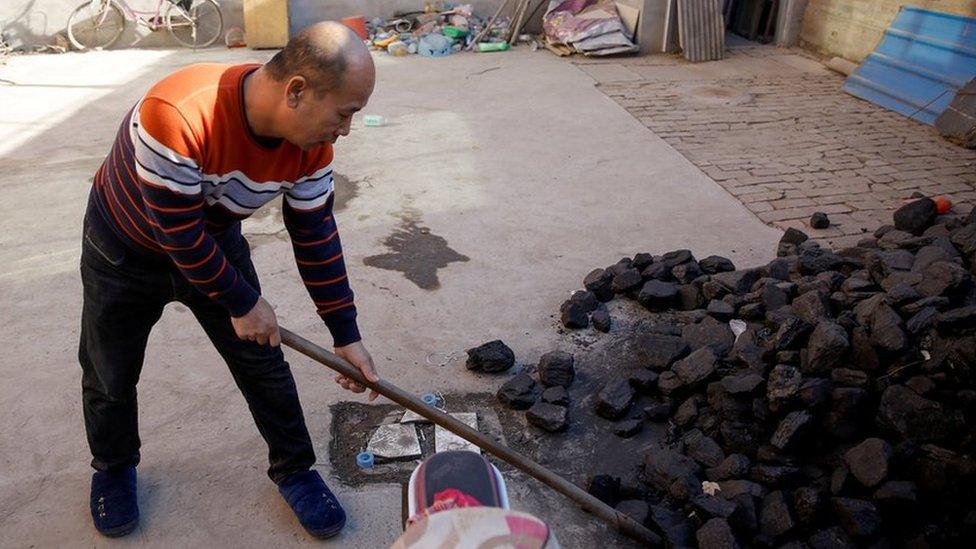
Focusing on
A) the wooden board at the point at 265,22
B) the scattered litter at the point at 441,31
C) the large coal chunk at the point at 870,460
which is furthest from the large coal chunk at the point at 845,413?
the wooden board at the point at 265,22

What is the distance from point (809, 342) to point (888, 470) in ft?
2.27

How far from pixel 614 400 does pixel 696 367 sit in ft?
1.25

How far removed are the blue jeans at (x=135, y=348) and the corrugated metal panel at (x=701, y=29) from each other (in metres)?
8.07

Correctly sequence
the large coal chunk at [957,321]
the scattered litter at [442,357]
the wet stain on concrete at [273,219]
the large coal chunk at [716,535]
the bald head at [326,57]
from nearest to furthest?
the bald head at [326,57]
the large coal chunk at [716,535]
the large coal chunk at [957,321]
the scattered litter at [442,357]
the wet stain on concrete at [273,219]

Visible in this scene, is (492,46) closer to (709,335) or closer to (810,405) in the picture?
(709,335)

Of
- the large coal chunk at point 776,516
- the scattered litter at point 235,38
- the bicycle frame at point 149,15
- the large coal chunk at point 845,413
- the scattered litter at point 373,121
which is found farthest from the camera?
the scattered litter at point 235,38

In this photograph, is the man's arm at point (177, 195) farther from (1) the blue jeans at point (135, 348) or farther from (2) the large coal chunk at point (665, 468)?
(2) the large coal chunk at point (665, 468)

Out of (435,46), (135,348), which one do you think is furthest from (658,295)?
(435,46)

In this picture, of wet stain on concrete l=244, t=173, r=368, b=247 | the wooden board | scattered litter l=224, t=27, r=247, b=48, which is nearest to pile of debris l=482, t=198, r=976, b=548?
wet stain on concrete l=244, t=173, r=368, b=247

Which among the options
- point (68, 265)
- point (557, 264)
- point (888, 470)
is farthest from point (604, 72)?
point (888, 470)

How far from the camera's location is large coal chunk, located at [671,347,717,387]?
138 inches

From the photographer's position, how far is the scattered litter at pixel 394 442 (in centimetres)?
332

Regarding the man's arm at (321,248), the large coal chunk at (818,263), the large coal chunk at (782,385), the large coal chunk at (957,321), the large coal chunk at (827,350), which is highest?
the man's arm at (321,248)

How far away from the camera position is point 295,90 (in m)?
2.12
